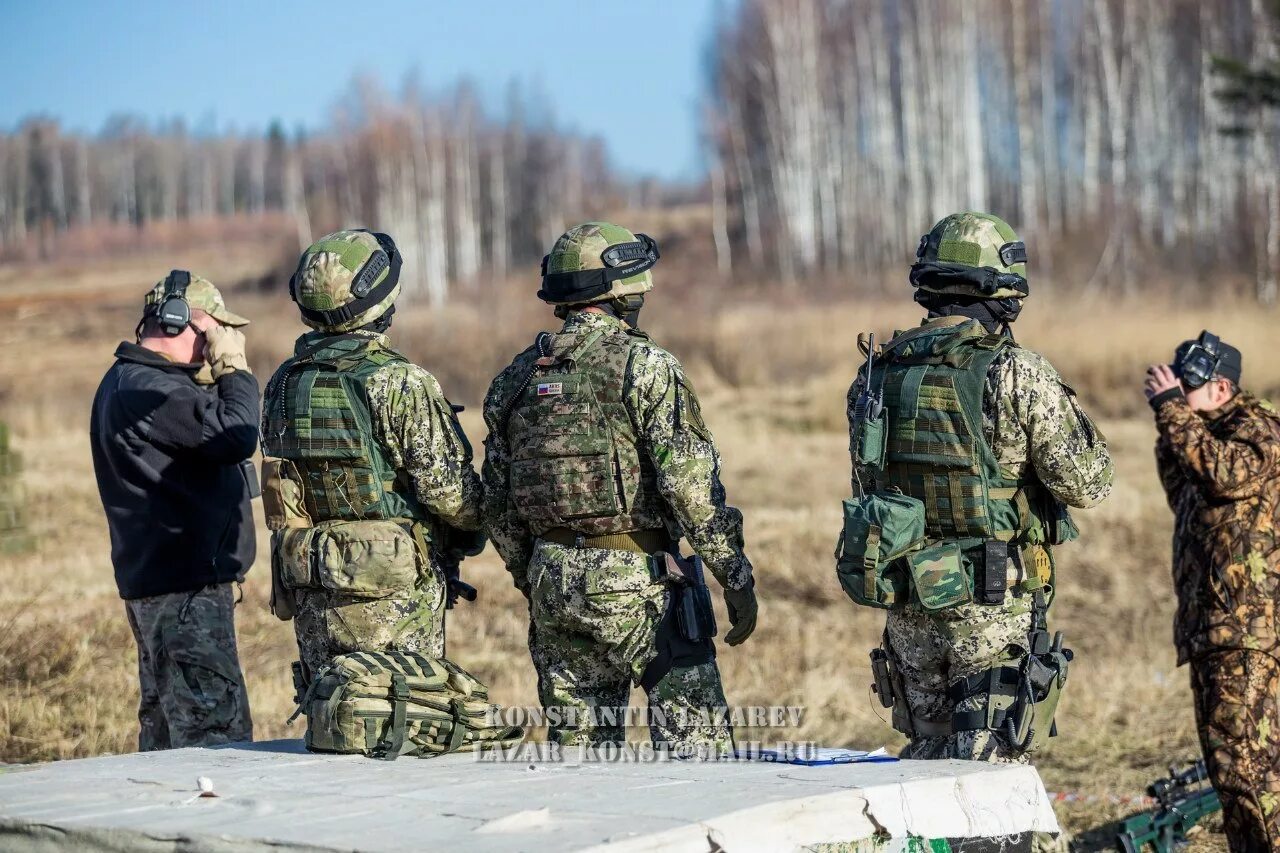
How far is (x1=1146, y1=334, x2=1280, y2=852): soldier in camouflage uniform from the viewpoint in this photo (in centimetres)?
470

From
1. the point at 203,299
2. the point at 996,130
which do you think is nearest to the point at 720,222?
the point at 996,130

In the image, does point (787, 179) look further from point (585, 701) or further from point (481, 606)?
point (585, 701)

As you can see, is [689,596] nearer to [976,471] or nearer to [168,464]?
[976,471]

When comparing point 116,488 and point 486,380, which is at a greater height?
point 486,380

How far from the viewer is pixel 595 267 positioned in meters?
4.59

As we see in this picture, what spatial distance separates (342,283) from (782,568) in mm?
6362

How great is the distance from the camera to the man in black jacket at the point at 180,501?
530 centimetres

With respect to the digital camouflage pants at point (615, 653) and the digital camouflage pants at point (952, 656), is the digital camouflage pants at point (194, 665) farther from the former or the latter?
the digital camouflage pants at point (952, 656)

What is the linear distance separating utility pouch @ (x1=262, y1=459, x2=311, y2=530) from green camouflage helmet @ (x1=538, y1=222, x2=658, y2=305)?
0.99 metres

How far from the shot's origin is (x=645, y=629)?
446 centimetres

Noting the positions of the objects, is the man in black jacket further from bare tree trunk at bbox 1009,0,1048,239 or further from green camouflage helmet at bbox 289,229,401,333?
bare tree trunk at bbox 1009,0,1048,239

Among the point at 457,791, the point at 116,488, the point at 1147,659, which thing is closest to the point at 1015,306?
the point at 457,791

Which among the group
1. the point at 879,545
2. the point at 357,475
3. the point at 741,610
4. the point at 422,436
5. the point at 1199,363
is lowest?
the point at 741,610

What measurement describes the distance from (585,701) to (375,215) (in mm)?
40644
